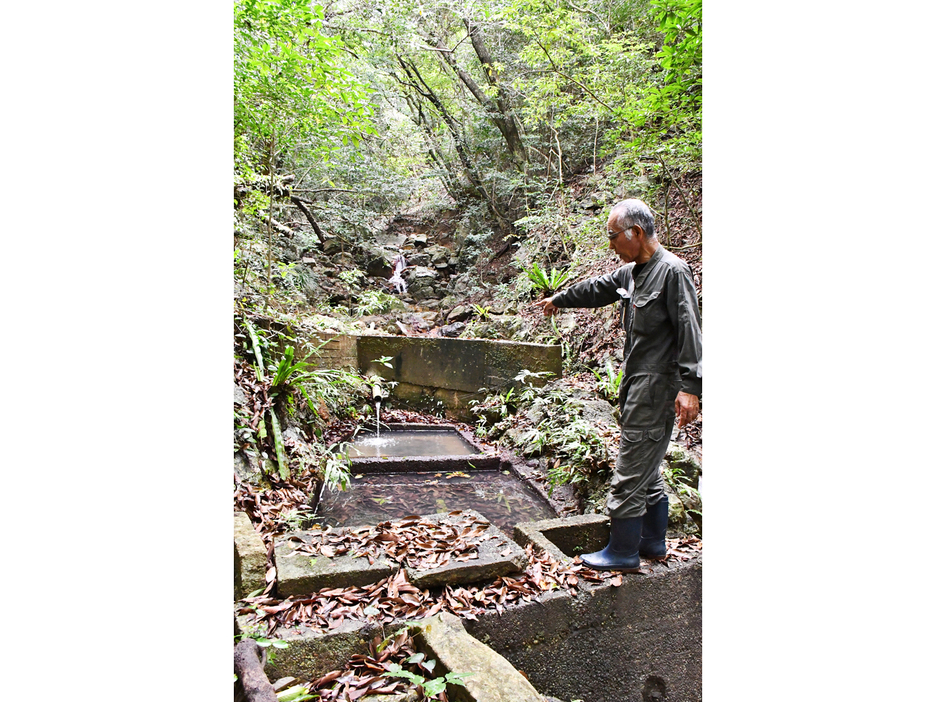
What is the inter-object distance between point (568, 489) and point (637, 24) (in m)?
3.88

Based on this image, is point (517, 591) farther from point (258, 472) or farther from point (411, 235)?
point (411, 235)

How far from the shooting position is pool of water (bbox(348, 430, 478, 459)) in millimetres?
3108

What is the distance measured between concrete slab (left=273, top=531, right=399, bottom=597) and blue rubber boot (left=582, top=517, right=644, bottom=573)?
710 millimetres

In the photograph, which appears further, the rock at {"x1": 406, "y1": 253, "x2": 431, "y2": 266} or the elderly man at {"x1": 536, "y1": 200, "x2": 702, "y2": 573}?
the rock at {"x1": 406, "y1": 253, "x2": 431, "y2": 266}

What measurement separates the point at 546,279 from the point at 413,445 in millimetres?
2058

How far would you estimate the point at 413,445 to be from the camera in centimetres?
338

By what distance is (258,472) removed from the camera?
6.70 feet

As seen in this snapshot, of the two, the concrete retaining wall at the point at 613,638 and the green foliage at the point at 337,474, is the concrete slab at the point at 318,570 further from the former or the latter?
the green foliage at the point at 337,474

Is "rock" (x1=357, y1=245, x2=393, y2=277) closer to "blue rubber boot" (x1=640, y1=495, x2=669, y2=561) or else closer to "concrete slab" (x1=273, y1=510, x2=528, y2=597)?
"concrete slab" (x1=273, y1=510, x2=528, y2=597)

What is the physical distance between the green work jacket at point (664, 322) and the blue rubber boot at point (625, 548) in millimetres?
501

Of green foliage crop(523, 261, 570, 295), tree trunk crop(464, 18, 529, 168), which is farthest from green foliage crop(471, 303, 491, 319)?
tree trunk crop(464, 18, 529, 168)

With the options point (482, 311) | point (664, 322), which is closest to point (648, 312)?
point (664, 322)

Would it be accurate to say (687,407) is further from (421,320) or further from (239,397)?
(421,320)
